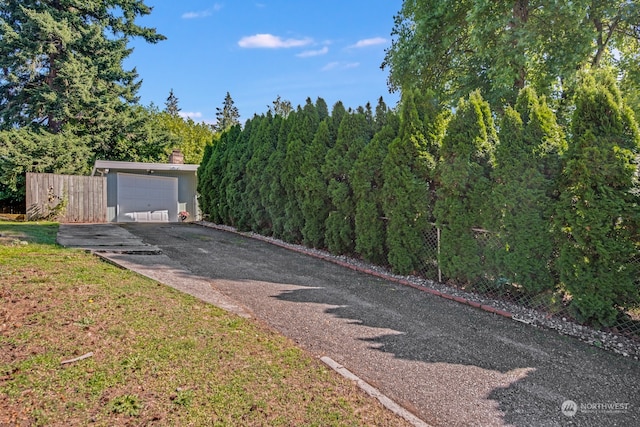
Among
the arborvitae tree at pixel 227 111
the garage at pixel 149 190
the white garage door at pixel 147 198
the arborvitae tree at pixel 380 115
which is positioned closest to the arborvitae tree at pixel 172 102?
the arborvitae tree at pixel 227 111

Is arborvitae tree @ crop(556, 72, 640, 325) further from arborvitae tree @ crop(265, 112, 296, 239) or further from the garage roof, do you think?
the garage roof

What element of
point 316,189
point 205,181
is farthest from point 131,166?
point 316,189

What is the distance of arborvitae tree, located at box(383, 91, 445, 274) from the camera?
645cm

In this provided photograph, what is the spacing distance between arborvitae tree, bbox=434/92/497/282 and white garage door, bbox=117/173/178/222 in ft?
48.8

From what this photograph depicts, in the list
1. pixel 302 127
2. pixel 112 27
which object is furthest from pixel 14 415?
pixel 112 27

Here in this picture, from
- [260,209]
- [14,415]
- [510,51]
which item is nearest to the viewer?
[14,415]

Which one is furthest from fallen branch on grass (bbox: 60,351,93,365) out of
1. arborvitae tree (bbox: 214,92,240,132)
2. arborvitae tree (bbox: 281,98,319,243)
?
arborvitae tree (bbox: 214,92,240,132)

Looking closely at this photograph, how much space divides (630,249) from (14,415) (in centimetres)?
515

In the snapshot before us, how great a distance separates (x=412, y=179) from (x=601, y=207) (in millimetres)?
2819

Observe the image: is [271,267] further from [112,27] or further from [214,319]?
[112,27]

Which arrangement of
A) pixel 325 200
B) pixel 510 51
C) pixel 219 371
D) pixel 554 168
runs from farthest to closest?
pixel 510 51, pixel 325 200, pixel 554 168, pixel 219 371

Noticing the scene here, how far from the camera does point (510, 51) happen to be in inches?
383

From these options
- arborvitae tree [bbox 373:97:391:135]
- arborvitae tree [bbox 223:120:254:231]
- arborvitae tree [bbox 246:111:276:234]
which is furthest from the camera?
arborvitae tree [bbox 223:120:254:231]

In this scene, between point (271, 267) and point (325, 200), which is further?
point (325, 200)
